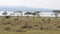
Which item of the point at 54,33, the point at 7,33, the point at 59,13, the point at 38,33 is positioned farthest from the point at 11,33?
the point at 59,13

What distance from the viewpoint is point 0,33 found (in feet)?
88.2

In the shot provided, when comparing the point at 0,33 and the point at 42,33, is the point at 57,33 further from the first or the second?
the point at 0,33

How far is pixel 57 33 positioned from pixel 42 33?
68.1 inches

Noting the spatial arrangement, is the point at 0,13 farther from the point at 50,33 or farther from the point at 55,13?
the point at 50,33

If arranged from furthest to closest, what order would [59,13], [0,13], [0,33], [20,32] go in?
[0,13]
[59,13]
[20,32]
[0,33]

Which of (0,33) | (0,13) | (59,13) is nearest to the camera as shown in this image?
(0,33)

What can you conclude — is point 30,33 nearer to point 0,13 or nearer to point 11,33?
point 11,33

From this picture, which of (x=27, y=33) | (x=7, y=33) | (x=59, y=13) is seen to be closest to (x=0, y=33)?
(x=7, y=33)

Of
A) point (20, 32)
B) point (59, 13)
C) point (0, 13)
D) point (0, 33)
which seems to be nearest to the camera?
point (0, 33)

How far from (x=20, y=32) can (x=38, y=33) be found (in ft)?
7.18

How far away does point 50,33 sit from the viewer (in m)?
28.2

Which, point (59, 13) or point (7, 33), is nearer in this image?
point (7, 33)

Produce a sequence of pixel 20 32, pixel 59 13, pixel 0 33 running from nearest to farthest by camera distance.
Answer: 1. pixel 0 33
2. pixel 20 32
3. pixel 59 13

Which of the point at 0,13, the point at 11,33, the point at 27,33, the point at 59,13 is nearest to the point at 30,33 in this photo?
the point at 27,33
